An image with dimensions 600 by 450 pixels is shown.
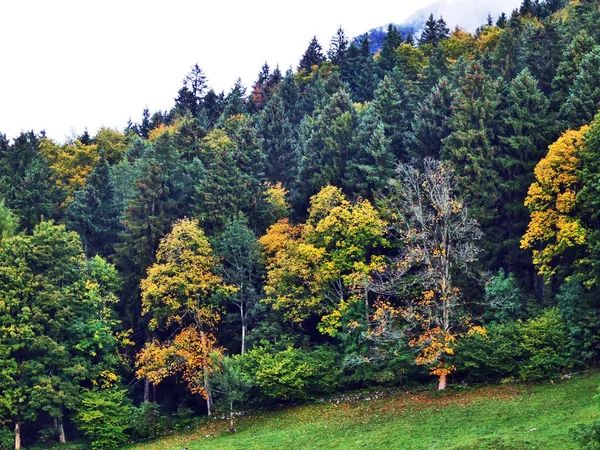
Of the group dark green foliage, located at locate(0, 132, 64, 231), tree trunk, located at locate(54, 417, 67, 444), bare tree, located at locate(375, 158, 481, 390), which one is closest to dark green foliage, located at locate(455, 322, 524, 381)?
bare tree, located at locate(375, 158, 481, 390)

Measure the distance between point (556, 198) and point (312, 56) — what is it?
78503 mm

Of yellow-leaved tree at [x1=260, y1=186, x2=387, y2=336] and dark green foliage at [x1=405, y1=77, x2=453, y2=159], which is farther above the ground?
dark green foliage at [x1=405, y1=77, x2=453, y2=159]

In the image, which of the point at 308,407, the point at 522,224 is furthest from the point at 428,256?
the point at 308,407

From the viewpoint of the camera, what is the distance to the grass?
27.7m

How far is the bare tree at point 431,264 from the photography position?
121ft

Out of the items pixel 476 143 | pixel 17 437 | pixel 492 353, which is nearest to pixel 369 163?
pixel 476 143

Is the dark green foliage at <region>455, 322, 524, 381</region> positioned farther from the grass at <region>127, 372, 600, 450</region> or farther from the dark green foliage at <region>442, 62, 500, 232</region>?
the dark green foliage at <region>442, 62, 500, 232</region>

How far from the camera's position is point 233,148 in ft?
186

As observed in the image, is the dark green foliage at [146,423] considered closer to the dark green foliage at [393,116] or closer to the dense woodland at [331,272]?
the dense woodland at [331,272]

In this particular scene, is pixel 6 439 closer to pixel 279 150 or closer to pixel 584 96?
pixel 279 150

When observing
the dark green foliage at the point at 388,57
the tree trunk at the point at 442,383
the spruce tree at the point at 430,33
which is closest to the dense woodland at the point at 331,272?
Answer: the tree trunk at the point at 442,383

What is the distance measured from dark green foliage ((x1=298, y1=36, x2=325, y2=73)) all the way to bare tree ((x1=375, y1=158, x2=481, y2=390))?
71624mm

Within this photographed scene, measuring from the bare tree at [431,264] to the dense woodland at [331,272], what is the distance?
0.19 m

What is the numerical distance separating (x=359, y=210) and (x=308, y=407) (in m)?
13.5
